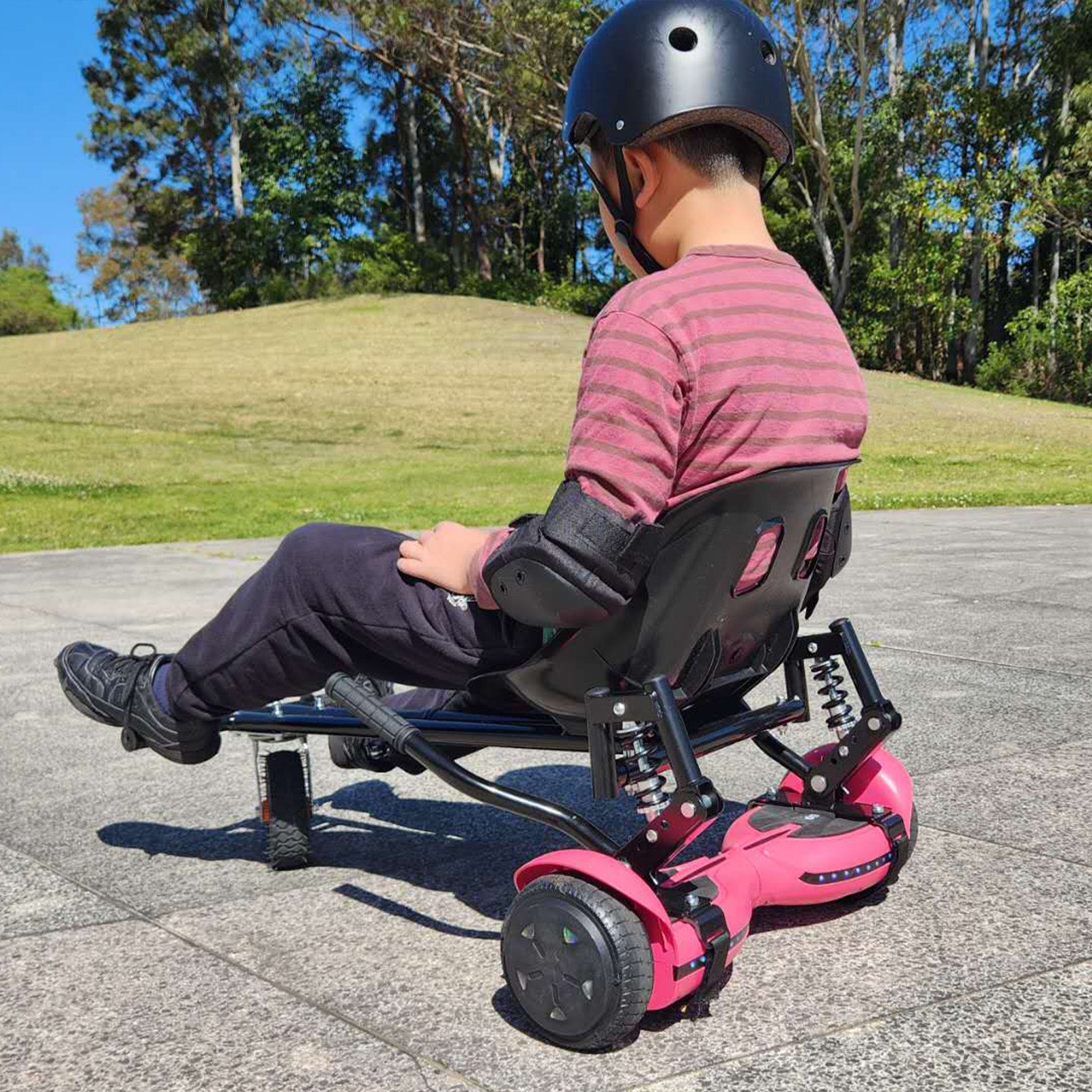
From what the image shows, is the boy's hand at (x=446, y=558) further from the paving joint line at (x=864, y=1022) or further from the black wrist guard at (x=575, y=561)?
the paving joint line at (x=864, y=1022)

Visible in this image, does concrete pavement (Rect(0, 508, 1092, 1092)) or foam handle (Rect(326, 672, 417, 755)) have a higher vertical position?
foam handle (Rect(326, 672, 417, 755))

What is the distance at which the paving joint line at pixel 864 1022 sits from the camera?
181 cm

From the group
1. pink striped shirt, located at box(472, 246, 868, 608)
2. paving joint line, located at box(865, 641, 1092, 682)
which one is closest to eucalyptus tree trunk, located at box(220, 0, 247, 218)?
paving joint line, located at box(865, 641, 1092, 682)

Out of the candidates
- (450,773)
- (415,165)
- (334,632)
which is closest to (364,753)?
(334,632)

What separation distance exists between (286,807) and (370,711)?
556mm

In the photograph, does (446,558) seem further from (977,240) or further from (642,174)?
(977,240)

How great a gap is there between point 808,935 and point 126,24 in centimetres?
5726

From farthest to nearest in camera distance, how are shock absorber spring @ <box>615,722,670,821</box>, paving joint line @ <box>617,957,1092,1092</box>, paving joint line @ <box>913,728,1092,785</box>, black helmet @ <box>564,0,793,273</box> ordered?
paving joint line @ <box>913,728,1092,785</box> < black helmet @ <box>564,0,793,273</box> < shock absorber spring @ <box>615,722,670,821</box> < paving joint line @ <box>617,957,1092,1092</box>

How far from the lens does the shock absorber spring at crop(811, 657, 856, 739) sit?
2.54m

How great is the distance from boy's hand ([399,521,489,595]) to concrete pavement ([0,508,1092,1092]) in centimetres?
67

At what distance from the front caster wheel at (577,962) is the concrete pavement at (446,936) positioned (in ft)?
0.20

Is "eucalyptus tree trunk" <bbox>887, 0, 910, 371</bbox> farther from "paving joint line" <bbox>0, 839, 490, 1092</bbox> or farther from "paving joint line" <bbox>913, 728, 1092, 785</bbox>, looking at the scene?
"paving joint line" <bbox>0, 839, 490, 1092</bbox>

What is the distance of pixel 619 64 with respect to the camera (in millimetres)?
2229

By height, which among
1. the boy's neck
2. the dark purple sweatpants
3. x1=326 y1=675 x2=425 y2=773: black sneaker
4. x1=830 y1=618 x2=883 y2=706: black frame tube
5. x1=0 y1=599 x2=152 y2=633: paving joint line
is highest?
the boy's neck
